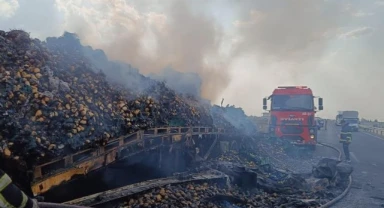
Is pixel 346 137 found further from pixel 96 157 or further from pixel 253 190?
pixel 96 157

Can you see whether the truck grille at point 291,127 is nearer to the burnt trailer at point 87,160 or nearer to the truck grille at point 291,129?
the truck grille at point 291,129

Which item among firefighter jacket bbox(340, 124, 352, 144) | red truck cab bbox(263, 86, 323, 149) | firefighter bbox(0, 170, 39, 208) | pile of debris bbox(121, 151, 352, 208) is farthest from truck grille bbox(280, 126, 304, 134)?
firefighter bbox(0, 170, 39, 208)

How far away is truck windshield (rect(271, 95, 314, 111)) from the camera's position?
1546 centimetres

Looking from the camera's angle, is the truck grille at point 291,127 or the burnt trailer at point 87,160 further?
the truck grille at point 291,127

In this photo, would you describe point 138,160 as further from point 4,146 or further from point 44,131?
point 4,146

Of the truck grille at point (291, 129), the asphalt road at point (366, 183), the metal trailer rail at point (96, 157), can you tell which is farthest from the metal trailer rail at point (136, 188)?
the truck grille at point (291, 129)

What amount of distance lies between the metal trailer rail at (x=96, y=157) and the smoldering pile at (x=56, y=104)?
0.16 metres

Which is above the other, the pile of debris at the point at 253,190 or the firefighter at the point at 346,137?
the firefighter at the point at 346,137

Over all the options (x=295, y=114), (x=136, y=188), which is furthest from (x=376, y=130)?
A: (x=136, y=188)

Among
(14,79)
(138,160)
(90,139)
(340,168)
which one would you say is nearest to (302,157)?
(340,168)

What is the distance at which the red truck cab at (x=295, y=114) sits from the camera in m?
15.4

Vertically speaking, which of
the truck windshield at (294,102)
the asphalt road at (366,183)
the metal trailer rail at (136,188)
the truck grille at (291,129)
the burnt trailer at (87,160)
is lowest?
the asphalt road at (366,183)

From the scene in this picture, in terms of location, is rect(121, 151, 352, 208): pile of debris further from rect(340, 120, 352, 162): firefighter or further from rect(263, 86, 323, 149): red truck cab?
rect(263, 86, 323, 149): red truck cab

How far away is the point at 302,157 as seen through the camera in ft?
50.9
